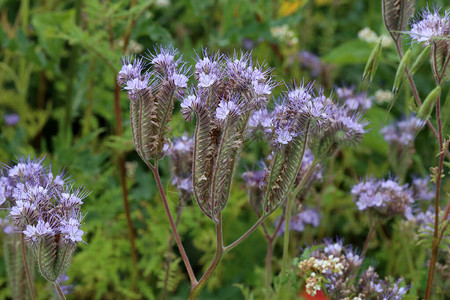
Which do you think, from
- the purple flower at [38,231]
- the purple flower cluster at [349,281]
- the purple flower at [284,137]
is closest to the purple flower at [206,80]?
the purple flower at [284,137]

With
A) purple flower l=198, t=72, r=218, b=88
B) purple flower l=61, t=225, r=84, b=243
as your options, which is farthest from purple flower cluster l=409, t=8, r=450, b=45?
purple flower l=61, t=225, r=84, b=243

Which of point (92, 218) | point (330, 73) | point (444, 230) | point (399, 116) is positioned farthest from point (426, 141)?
point (92, 218)

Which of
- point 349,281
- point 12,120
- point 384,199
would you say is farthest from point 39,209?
point 12,120

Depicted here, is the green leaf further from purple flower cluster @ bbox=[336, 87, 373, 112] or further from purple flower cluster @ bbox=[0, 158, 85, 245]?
purple flower cluster @ bbox=[0, 158, 85, 245]

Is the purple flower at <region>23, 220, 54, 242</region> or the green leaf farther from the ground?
the green leaf

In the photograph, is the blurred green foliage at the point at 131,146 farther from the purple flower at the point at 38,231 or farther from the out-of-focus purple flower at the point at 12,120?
the purple flower at the point at 38,231

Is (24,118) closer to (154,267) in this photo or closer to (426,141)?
(154,267)

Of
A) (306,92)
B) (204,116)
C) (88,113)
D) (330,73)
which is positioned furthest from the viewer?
(330,73)
